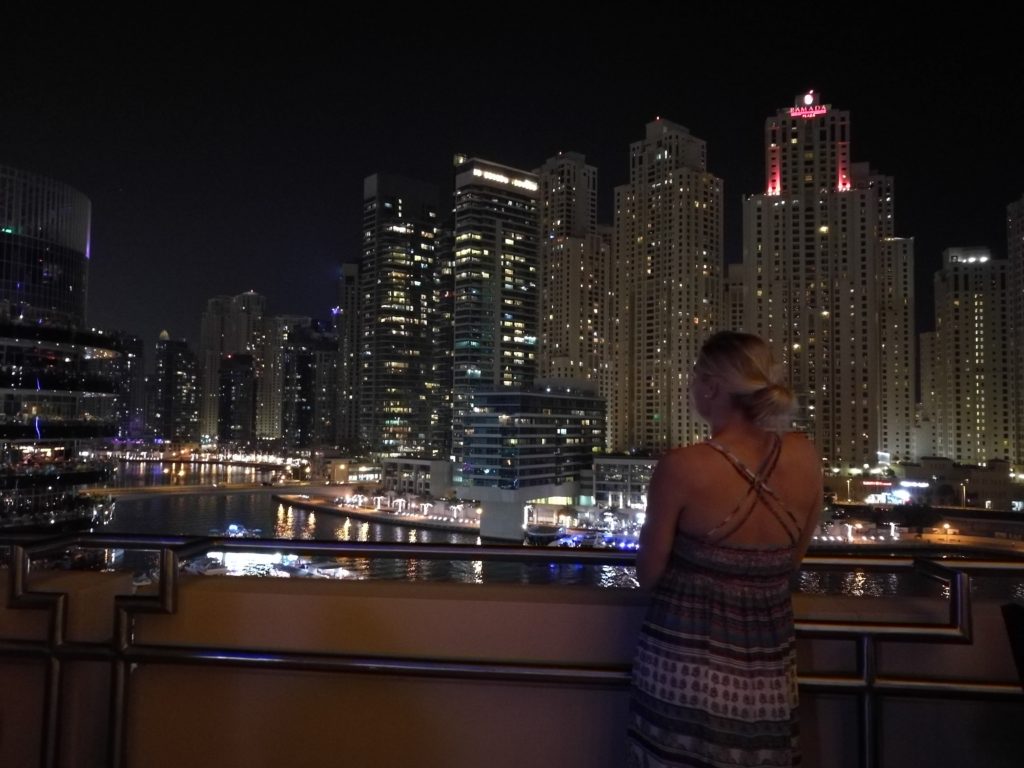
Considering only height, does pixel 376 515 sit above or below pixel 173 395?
below

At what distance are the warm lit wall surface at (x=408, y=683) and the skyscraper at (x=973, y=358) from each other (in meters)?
57.6

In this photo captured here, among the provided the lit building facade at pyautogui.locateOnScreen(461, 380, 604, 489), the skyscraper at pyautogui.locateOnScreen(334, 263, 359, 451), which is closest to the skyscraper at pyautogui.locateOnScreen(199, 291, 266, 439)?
the skyscraper at pyautogui.locateOnScreen(334, 263, 359, 451)

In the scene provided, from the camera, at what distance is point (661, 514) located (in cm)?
120

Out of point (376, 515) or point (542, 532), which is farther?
point (376, 515)

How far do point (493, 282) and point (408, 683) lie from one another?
60.8m

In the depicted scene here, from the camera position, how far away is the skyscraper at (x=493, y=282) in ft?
200

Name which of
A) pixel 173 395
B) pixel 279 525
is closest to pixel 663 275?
pixel 279 525

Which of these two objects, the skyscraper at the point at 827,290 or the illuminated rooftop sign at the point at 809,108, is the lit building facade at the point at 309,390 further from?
the illuminated rooftop sign at the point at 809,108

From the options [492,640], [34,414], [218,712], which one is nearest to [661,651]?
[492,640]

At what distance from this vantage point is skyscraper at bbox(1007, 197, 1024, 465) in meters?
47.8

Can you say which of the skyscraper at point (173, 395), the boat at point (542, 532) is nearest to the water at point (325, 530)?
the boat at point (542, 532)

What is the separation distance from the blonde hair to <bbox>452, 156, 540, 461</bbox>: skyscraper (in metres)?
58.2

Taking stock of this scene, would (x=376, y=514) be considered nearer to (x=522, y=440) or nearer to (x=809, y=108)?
(x=522, y=440)

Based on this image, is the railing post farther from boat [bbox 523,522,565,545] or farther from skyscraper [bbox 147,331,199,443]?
skyscraper [bbox 147,331,199,443]
